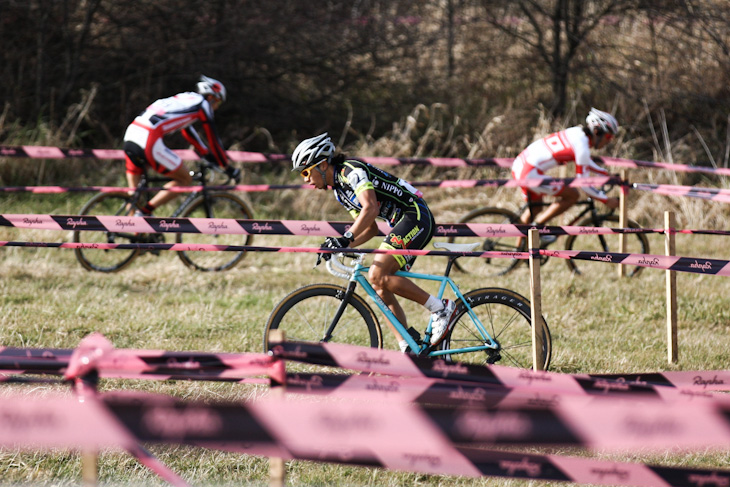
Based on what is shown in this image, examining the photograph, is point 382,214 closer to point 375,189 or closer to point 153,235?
point 375,189

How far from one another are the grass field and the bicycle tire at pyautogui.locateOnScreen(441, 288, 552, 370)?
594mm

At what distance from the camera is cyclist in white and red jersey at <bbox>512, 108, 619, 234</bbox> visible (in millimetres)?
8562

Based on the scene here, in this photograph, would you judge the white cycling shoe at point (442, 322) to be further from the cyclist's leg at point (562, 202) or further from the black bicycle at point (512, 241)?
the cyclist's leg at point (562, 202)

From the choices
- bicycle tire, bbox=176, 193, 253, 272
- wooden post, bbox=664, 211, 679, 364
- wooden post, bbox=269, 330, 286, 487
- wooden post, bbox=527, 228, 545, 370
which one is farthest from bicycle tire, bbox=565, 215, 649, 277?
wooden post, bbox=269, 330, 286, 487

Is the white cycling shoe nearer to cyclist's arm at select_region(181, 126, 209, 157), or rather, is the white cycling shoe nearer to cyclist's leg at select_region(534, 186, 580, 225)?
cyclist's leg at select_region(534, 186, 580, 225)

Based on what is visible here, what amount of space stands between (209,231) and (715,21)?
11.3 meters

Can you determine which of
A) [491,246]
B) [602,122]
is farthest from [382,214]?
[602,122]

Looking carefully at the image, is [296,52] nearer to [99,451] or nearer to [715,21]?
[715,21]

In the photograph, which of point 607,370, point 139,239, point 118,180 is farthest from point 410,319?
point 118,180

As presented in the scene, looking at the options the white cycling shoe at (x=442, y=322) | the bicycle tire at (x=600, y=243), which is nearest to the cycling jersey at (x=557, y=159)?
the bicycle tire at (x=600, y=243)

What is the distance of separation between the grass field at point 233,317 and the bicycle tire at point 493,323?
59cm

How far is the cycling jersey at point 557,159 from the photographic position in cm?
859

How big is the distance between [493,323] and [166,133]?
481cm

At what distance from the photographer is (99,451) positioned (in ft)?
14.7
